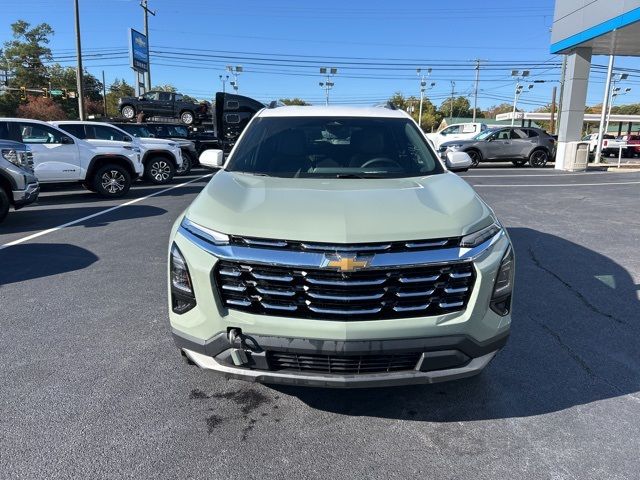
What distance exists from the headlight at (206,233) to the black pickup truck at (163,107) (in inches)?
995

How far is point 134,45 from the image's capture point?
3553cm

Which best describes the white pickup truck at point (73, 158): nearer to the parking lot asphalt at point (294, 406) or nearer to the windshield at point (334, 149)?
the parking lot asphalt at point (294, 406)

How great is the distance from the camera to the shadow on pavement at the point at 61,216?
8.17 meters

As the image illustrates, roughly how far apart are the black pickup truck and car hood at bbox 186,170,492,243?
25022mm

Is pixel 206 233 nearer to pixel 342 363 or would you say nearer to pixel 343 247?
pixel 343 247

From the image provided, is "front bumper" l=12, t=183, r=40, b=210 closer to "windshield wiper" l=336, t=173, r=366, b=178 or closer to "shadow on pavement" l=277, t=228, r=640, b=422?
"windshield wiper" l=336, t=173, r=366, b=178

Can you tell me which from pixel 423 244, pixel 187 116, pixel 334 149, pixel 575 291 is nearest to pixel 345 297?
pixel 423 244

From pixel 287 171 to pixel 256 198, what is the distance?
877mm

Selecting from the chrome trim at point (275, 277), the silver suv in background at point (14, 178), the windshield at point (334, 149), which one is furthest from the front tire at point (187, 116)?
A: the chrome trim at point (275, 277)

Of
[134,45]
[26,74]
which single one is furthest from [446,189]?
[26,74]

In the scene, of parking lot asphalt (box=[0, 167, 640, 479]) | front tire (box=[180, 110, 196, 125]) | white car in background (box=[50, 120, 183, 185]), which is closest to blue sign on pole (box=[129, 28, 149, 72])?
front tire (box=[180, 110, 196, 125])

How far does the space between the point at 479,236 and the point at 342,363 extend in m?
1.01

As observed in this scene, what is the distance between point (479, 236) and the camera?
257cm

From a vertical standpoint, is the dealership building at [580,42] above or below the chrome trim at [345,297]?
above
